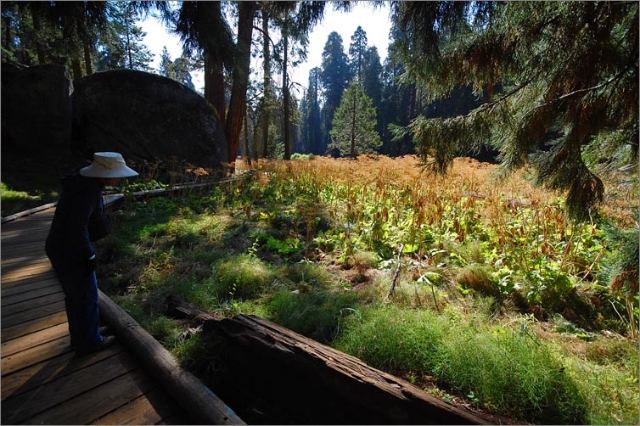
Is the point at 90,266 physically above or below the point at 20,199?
below

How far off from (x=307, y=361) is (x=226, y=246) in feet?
11.2

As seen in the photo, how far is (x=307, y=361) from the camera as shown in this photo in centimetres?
184

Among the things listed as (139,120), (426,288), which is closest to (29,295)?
(426,288)

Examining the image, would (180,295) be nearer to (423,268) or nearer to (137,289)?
(137,289)

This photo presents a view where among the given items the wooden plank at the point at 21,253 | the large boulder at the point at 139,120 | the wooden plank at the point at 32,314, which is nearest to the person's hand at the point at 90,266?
the wooden plank at the point at 32,314

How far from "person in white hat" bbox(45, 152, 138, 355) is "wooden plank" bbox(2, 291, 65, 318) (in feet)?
3.61

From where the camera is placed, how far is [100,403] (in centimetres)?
184

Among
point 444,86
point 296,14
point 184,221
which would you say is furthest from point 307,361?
point 184,221

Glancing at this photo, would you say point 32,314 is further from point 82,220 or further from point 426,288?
point 426,288

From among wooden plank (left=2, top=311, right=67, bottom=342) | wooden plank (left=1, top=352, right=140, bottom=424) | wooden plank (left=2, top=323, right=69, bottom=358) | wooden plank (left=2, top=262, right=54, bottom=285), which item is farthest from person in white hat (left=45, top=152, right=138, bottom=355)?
wooden plank (left=2, top=262, right=54, bottom=285)

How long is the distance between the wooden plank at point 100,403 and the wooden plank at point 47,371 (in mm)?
328

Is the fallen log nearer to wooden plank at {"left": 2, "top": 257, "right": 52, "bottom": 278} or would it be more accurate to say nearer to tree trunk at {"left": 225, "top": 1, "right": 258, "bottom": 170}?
wooden plank at {"left": 2, "top": 257, "right": 52, "bottom": 278}

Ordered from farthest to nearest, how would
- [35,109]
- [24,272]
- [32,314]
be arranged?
[35,109], [24,272], [32,314]

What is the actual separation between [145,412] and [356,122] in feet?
99.1
